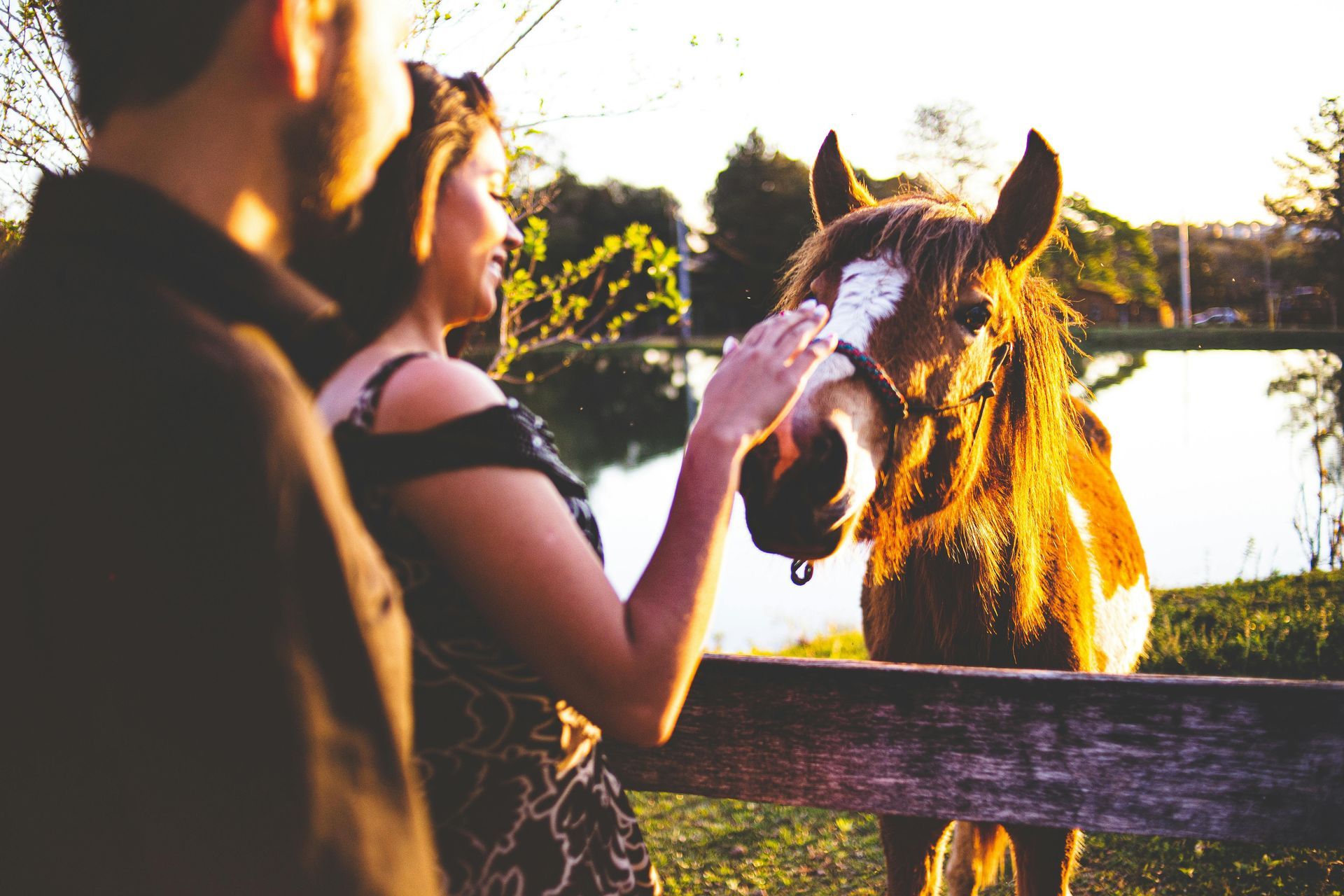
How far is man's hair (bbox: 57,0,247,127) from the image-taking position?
26.6 inches

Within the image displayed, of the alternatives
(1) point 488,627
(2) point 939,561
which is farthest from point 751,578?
(1) point 488,627

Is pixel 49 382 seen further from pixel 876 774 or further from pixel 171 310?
pixel 876 774

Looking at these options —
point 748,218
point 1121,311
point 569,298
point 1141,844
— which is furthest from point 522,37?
point 1121,311

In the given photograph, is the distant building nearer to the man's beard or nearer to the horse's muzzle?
the horse's muzzle

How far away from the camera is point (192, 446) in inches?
22.2

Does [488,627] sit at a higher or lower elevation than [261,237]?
lower

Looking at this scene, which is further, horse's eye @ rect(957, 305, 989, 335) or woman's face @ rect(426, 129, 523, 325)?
horse's eye @ rect(957, 305, 989, 335)

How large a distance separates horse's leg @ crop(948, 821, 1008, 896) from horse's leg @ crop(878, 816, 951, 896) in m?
0.56

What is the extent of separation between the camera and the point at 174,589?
55 cm

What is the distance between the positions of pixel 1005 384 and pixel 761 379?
1.46 meters

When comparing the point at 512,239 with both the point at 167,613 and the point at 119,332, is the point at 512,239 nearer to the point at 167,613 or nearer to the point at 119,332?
the point at 119,332

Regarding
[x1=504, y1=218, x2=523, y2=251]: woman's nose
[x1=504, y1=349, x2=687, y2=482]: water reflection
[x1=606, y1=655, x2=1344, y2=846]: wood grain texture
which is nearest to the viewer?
[x1=504, y1=218, x2=523, y2=251]: woman's nose

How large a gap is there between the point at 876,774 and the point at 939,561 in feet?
2.59

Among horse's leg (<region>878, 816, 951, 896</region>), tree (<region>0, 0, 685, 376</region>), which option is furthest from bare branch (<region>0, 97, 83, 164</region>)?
horse's leg (<region>878, 816, 951, 896</region>)
